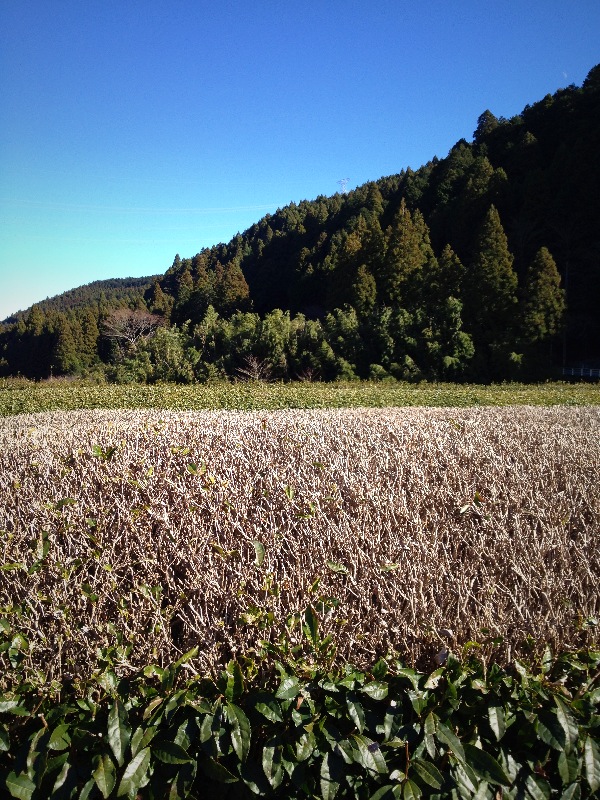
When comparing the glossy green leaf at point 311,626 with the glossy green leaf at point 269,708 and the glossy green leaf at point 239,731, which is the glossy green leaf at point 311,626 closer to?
the glossy green leaf at point 269,708

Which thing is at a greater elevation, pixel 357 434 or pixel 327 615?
pixel 357 434

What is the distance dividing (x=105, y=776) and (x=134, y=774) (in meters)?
0.09

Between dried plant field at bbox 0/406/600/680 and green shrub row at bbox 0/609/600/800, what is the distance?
0.17 metres

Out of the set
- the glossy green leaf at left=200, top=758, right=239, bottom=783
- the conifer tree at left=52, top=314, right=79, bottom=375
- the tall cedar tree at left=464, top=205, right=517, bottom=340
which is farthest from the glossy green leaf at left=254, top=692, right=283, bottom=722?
the conifer tree at left=52, top=314, right=79, bottom=375

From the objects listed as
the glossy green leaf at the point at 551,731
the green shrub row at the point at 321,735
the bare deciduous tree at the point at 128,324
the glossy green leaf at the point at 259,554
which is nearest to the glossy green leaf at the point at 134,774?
the green shrub row at the point at 321,735

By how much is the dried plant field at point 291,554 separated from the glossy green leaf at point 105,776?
0.43m

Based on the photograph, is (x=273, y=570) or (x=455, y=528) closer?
(x=273, y=570)

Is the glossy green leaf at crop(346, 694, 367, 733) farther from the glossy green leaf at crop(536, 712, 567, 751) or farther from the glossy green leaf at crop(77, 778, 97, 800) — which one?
the glossy green leaf at crop(77, 778, 97, 800)

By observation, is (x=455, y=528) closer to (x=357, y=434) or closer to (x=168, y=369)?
(x=357, y=434)

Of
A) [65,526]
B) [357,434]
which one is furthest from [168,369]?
[65,526]

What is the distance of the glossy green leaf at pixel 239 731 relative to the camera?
154 cm

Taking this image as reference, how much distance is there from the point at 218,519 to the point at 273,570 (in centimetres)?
51

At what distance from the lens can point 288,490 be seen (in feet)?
9.25

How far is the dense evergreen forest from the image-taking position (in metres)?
27.2
